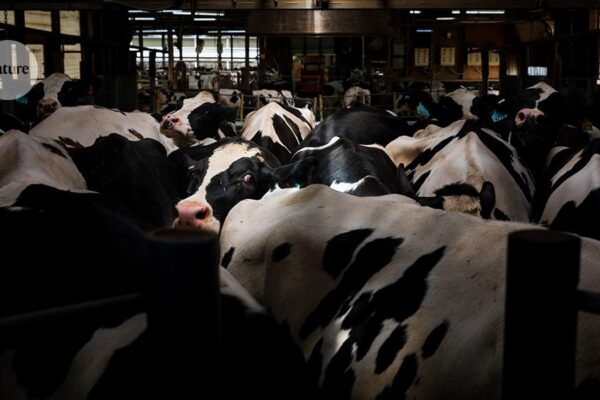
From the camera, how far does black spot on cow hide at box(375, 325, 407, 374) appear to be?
8.17ft

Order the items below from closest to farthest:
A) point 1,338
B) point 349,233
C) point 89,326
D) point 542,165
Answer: point 1,338
point 89,326
point 349,233
point 542,165

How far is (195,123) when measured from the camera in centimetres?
871

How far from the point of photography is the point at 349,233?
317cm

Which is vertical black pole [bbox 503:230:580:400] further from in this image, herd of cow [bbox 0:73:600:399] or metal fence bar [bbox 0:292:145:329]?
metal fence bar [bbox 0:292:145:329]

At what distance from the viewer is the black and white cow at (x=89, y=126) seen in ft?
23.6

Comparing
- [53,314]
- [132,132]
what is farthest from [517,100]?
[53,314]

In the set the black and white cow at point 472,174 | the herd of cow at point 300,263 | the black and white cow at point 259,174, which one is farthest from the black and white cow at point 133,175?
the black and white cow at point 472,174

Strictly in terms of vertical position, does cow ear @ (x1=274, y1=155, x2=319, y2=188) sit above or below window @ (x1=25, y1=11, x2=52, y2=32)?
below

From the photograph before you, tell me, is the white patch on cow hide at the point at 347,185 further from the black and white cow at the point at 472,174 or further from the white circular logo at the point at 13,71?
the white circular logo at the point at 13,71

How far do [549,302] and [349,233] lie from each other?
189cm

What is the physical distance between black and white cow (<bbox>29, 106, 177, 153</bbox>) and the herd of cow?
134 centimetres

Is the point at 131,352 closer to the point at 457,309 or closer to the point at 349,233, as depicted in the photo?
the point at 457,309

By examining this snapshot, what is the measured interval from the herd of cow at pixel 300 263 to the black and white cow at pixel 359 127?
224 cm

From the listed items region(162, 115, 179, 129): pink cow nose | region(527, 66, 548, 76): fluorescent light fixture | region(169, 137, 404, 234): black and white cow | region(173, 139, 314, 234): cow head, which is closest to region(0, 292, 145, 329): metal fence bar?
region(169, 137, 404, 234): black and white cow
